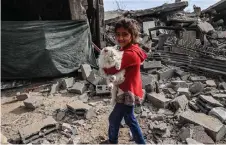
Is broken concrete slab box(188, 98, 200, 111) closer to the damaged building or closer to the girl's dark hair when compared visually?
the damaged building

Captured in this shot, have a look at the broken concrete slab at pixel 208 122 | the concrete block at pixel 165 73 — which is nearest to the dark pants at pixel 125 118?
the broken concrete slab at pixel 208 122

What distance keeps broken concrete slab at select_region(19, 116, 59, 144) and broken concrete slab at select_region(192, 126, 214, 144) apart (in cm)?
209

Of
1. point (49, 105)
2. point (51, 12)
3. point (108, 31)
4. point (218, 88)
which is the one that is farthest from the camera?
point (108, 31)

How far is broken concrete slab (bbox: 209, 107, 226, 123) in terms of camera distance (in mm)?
4016

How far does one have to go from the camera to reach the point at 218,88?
5480mm

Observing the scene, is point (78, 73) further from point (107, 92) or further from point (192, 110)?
point (192, 110)

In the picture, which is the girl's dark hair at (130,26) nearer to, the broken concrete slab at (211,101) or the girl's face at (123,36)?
the girl's face at (123,36)

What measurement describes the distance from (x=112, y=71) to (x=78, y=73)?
3.80 m

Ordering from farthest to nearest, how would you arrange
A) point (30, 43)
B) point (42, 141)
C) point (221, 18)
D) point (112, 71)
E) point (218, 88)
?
1. point (221, 18)
2. point (30, 43)
3. point (218, 88)
4. point (42, 141)
5. point (112, 71)

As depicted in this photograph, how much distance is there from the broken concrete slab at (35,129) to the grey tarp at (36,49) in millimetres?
2276

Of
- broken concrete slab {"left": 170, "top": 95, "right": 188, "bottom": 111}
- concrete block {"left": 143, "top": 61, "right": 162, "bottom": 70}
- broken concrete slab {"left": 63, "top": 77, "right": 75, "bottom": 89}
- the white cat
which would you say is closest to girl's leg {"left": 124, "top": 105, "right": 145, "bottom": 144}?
the white cat

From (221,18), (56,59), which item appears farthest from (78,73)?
→ (221,18)

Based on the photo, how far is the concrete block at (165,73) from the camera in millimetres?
6055

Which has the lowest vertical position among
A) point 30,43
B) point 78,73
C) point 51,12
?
point 78,73
